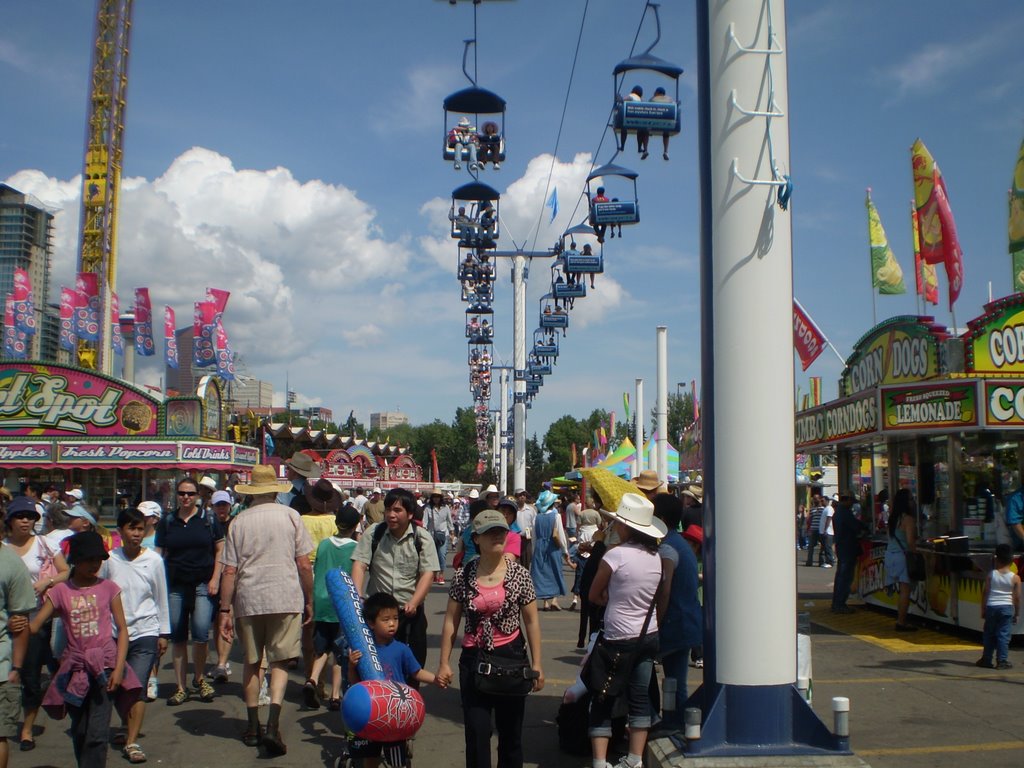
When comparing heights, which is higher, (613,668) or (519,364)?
(519,364)

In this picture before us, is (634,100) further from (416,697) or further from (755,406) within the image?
(416,697)

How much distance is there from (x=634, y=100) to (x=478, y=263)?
13.7 meters

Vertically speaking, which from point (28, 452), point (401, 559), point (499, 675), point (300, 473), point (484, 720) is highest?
point (28, 452)

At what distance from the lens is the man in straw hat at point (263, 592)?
6691 mm

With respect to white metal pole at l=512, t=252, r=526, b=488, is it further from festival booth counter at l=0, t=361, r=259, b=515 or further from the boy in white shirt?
the boy in white shirt

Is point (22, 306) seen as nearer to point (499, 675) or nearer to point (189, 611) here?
point (189, 611)

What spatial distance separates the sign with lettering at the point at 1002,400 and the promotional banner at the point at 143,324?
48.3 m

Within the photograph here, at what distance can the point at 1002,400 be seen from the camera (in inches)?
408

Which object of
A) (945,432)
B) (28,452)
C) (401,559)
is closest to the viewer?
(401,559)

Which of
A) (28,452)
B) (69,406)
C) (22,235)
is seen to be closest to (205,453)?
(69,406)

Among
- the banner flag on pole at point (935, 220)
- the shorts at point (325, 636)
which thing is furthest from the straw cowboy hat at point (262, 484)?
the banner flag on pole at point (935, 220)

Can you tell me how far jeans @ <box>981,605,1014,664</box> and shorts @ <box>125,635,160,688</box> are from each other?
297 inches

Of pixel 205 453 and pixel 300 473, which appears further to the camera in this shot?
pixel 205 453

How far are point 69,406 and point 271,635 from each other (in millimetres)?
31706
